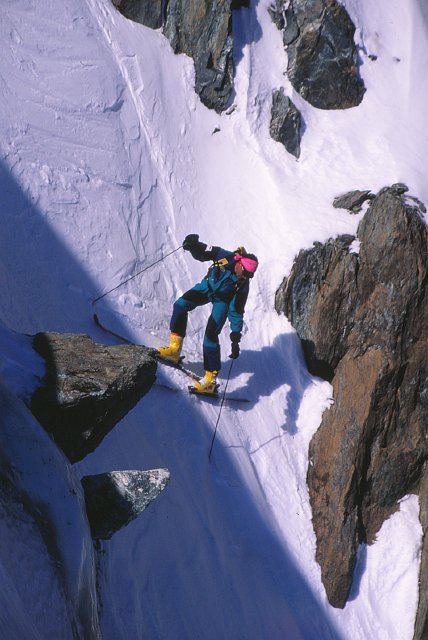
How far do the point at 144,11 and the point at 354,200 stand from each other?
5.47 m

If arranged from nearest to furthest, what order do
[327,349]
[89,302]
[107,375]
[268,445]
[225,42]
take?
[107,375]
[89,302]
[268,445]
[327,349]
[225,42]

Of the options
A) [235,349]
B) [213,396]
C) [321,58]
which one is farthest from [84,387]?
[321,58]

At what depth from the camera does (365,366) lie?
1073 cm

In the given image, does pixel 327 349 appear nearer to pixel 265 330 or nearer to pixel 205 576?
pixel 265 330

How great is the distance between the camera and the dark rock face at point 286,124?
1342cm

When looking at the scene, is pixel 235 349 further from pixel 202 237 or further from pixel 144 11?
pixel 144 11

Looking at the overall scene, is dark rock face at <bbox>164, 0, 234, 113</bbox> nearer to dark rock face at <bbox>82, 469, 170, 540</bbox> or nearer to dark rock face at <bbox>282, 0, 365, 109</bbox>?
dark rock face at <bbox>282, 0, 365, 109</bbox>

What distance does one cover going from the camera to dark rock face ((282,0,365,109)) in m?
14.0

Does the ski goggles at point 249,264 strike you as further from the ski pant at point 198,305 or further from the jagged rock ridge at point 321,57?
the jagged rock ridge at point 321,57

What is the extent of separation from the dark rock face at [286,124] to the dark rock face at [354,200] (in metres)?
1.71

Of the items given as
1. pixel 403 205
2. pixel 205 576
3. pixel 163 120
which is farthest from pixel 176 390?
pixel 163 120

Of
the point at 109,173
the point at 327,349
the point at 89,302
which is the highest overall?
the point at 109,173

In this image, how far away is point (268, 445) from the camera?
10.3m

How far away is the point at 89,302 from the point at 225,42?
661cm
